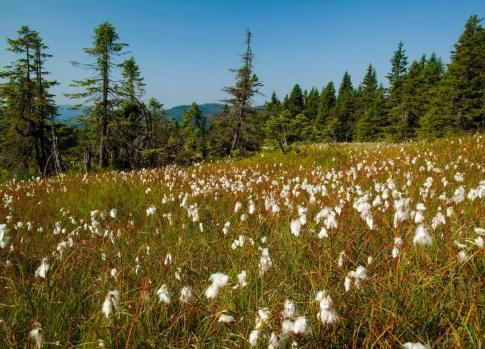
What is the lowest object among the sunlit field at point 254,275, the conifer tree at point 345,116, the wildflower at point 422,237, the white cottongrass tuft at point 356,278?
the sunlit field at point 254,275

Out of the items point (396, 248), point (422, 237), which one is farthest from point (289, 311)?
point (396, 248)

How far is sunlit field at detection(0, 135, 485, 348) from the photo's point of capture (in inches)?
71.5

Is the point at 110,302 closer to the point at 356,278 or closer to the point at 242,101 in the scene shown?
the point at 356,278

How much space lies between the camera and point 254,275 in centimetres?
280

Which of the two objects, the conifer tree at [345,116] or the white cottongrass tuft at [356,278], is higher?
the conifer tree at [345,116]

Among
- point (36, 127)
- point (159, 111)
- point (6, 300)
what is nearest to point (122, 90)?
point (36, 127)

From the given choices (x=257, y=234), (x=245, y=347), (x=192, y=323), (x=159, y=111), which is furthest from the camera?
(x=159, y=111)

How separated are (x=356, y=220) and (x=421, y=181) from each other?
3.00m

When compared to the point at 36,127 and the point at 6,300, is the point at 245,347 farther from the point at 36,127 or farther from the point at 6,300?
the point at 36,127

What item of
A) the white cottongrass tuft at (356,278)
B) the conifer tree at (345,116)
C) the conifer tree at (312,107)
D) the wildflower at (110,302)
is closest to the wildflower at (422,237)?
the white cottongrass tuft at (356,278)

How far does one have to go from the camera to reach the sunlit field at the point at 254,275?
5.96 feet

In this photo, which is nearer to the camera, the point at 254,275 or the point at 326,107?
the point at 254,275

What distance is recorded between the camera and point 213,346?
1915 millimetres

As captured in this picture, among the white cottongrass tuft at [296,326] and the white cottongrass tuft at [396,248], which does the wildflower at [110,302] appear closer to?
the white cottongrass tuft at [296,326]
